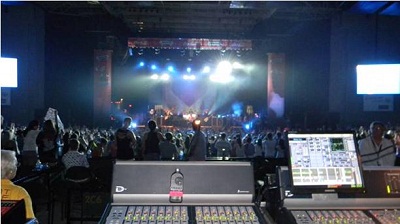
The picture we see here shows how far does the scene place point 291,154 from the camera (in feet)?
7.70

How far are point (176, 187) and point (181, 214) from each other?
171 millimetres

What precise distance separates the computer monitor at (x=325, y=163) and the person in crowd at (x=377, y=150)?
2.77m

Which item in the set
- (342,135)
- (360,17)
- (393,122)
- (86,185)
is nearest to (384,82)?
(393,122)

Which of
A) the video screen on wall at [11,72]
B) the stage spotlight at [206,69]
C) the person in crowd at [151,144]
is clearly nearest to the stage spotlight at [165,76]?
the stage spotlight at [206,69]

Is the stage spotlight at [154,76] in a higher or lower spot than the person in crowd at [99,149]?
higher

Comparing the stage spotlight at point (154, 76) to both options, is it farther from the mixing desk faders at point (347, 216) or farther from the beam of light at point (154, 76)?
the mixing desk faders at point (347, 216)

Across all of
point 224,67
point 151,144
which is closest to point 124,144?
point 151,144

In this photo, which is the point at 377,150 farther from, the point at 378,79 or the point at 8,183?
the point at 378,79

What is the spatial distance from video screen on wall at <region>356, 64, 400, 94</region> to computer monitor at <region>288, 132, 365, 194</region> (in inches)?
442

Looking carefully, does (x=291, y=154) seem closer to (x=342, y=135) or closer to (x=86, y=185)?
(x=342, y=135)

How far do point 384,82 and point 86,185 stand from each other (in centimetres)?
974

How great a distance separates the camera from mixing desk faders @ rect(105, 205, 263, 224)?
2084 mm

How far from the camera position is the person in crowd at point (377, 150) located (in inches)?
197

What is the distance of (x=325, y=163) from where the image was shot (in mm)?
2357
